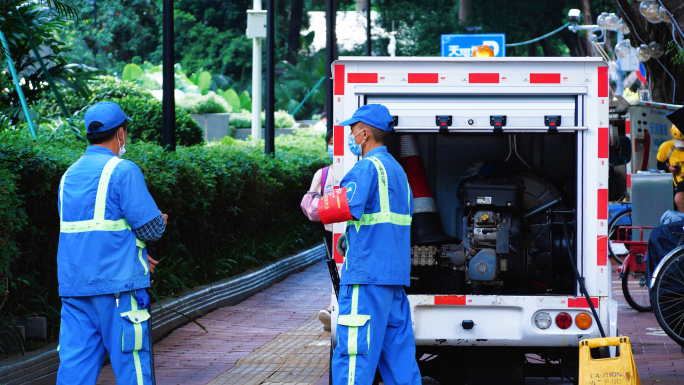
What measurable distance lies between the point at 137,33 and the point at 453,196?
149ft

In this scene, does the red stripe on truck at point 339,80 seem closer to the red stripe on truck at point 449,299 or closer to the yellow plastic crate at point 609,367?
the red stripe on truck at point 449,299

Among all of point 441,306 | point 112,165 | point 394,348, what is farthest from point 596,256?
point 112,165

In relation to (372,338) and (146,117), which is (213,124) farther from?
(372,338)

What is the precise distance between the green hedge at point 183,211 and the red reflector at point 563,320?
349 cm

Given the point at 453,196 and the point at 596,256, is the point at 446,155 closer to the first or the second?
the point at 453,196

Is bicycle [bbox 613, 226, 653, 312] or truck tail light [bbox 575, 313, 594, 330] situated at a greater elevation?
truck tail light [bbox 575, 313, 594, 330]

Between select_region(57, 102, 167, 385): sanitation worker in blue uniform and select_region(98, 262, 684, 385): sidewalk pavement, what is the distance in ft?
7.56

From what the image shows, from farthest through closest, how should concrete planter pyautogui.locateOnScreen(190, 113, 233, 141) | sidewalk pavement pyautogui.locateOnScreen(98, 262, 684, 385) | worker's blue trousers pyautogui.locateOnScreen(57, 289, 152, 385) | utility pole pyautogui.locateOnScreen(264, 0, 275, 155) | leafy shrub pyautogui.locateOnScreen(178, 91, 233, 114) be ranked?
leafy shrub pyautogui.locateOnScreen(178, 91, 233, 114)
concrete planter pyautogui.locateOnScreen(190, 113, 233, 141)
utility pole pyautogui.locateOnScreen(264, 0, 275, 155)
sidewalk pavement pyautogui.locateOnScreen(98, 262, 684, 385)
worker's blue trousers pyautogui.locateOnScreen(57, 289, 152, 385)

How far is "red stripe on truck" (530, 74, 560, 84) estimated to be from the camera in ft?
19.2

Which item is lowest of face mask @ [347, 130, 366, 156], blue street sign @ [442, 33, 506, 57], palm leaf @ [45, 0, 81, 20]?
face mask @ [347, 130, 366, 156]

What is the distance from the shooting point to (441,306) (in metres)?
6.05

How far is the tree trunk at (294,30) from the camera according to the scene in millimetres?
50375

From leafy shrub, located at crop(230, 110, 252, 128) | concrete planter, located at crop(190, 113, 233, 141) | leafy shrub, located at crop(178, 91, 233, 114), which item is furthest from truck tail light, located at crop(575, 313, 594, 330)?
leafy shrub, located at crop(230, 110, 252, 128)

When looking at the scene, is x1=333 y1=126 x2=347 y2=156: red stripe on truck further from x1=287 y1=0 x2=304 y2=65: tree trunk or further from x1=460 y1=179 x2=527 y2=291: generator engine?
x1=287 y1=0 x2=304 y2=65: tree trunk
